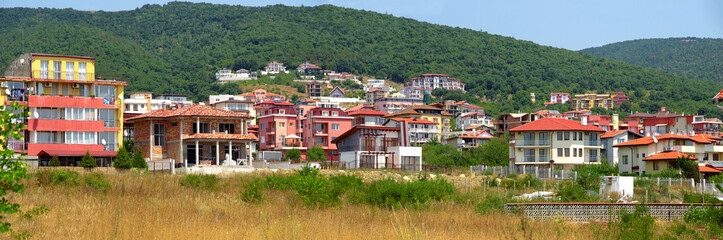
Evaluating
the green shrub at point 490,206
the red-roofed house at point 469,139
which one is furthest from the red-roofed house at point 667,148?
the green shrub at point 490,206

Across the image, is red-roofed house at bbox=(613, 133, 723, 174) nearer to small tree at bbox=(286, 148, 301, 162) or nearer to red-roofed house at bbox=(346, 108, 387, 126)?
red-roofed house at bbox=(346, 108, 387, 126)

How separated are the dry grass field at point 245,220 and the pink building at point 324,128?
49833mm

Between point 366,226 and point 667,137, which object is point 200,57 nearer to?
point 667,137

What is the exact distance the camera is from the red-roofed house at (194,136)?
4422 cm

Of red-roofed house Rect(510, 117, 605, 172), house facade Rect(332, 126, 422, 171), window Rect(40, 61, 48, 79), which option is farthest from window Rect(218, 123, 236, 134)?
red-roofed house Rect(510, 117, 605, 172)

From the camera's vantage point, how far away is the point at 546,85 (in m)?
182

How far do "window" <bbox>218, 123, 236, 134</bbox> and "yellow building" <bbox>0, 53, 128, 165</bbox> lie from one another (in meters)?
5.81

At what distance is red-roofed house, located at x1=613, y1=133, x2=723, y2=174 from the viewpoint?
2235 inches

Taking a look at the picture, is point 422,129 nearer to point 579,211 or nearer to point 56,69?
point 56,69

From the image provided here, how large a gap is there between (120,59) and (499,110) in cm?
8085

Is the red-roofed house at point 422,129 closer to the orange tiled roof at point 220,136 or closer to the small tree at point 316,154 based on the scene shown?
the small tree at point 316,154

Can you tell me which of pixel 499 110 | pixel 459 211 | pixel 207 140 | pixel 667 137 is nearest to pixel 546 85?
pixel 499 110

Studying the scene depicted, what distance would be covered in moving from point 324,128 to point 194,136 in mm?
32284

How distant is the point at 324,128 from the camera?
248 ft
